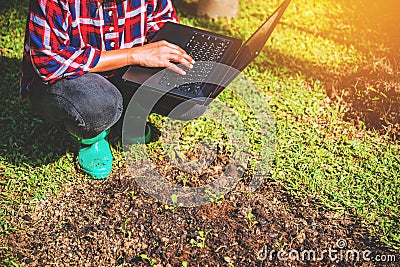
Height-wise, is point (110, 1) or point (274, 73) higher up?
point (110, 1)

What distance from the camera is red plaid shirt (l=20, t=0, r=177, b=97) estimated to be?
7.96 ft

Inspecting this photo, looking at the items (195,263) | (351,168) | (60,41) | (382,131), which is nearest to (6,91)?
(60,41)

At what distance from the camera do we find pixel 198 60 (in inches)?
113

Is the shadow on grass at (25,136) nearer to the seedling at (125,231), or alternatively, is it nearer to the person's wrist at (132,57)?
the seedling at (125,231)

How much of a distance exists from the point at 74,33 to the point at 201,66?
72 cm

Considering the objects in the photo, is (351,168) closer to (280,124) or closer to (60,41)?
(280,124)

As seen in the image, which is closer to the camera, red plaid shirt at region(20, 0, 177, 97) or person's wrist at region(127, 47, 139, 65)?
red plaid shirt at region(20, 0, 177, 97)

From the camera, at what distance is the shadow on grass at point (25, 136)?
3.19 m

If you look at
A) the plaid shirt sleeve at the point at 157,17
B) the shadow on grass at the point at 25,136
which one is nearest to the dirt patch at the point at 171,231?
the shadow on grass at the point at 25,136

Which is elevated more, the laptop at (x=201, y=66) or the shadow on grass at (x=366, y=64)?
the laptop at (x=201, y=66)

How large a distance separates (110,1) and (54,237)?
4.39ft

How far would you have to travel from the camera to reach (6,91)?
144 inches

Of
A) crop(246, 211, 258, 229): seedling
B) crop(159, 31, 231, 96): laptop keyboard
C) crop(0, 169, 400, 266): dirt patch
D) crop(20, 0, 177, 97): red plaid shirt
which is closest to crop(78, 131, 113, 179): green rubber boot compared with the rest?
crop(0, 169, 400, 266): dirt patch

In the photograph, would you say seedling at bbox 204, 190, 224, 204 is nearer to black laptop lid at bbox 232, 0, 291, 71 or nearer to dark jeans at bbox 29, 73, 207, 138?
dark jeans at bbox 29, 73, 207, 138
